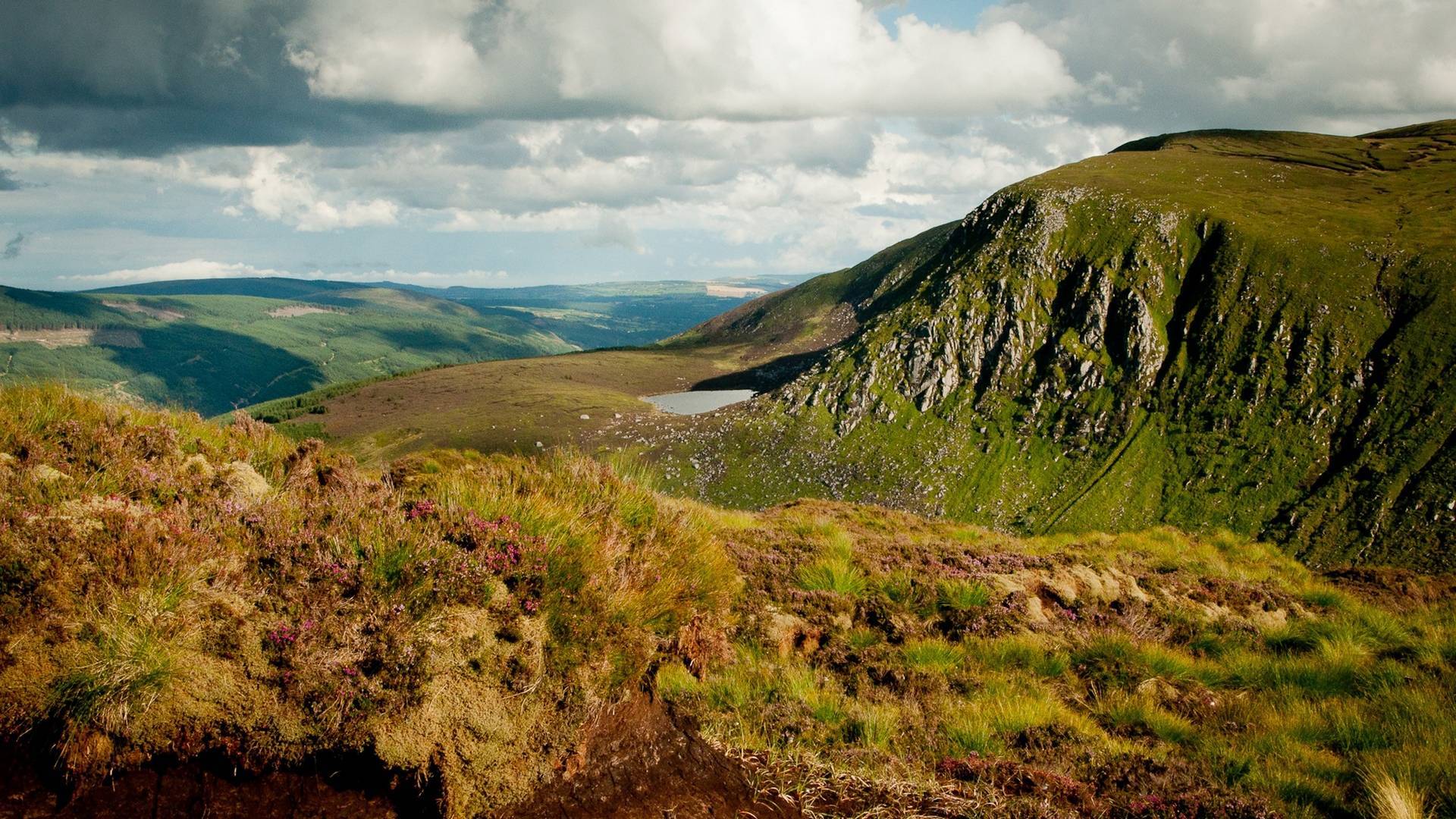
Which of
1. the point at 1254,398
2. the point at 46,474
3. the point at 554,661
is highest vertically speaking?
the point at 46,474

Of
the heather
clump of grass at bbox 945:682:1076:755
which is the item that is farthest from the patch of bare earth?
clump of grass at bbox 945:682:1076:755

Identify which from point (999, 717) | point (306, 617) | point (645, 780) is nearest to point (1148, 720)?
point (999, 717)

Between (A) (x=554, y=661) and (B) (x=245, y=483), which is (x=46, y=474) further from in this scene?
(A) (x=554, y=661)

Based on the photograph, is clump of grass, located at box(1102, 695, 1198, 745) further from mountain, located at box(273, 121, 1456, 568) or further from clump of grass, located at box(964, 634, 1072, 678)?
mountain, located at box(273, 121, 1456, 568)

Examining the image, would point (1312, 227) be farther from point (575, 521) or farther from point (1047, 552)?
point (575, 521)

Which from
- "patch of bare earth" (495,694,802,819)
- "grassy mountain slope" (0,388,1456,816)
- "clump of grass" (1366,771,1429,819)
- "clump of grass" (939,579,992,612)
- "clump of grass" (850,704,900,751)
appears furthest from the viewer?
"clump of grass" (939,579,992,612)

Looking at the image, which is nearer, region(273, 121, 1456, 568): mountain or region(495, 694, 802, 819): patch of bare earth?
region(495, 694, 802, 819): patch of bare earth

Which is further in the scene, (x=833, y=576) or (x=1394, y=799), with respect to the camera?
(x=833, y=576)

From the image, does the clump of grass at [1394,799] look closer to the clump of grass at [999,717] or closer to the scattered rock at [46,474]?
the clump of grass at [999,717]

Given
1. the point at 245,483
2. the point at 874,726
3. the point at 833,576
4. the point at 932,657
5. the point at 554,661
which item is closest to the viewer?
the point at 554,661

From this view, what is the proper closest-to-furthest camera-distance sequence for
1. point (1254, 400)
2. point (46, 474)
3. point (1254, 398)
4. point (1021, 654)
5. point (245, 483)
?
point (46, 474)
point (245, 483)
point (1021, 654)
point (1254, 400)
point (1254, 398)

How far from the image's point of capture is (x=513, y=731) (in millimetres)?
6328

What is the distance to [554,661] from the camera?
696cm

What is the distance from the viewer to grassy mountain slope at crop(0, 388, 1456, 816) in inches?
235
